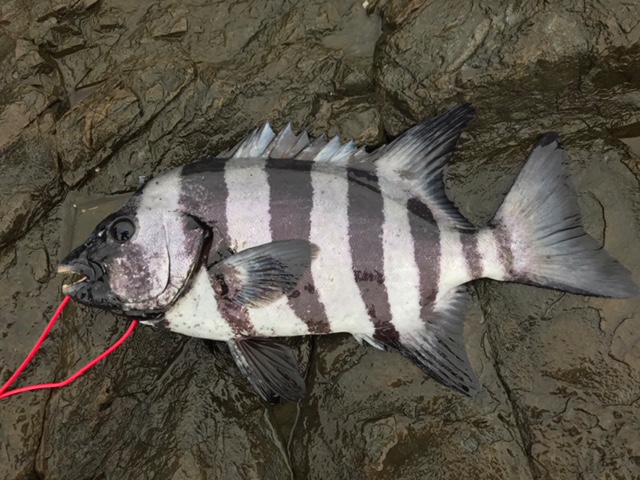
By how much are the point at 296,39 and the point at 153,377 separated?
66.8 inches

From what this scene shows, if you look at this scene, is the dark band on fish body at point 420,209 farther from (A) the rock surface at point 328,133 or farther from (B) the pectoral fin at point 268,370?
(B) the pectoral fin at point 268,370

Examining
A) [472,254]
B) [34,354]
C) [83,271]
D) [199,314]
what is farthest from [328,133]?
[34,354]

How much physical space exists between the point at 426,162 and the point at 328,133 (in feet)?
1.59

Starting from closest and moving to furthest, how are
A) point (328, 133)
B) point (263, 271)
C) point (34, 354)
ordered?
1. point (263, 271)
2. point (34, 354)
3. point (328, 133)

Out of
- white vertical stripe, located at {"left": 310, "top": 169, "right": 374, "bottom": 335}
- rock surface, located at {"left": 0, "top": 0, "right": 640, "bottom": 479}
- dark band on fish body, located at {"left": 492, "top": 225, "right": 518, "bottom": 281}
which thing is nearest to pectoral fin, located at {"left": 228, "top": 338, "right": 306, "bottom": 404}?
rock surface, located at {"left": 0, "top": 0, "right": 640, "bottom": 479}

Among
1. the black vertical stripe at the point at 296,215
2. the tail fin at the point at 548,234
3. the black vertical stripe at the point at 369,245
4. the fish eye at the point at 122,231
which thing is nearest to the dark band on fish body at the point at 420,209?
the black vertical stripe at the point at 369,245

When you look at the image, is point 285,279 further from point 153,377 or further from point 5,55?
point 5,55

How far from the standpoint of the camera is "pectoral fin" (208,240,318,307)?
6.35 feet

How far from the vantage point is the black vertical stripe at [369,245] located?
2.00 meters

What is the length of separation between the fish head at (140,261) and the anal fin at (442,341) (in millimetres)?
933

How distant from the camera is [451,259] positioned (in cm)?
202

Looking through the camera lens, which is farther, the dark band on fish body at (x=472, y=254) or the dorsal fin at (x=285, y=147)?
the dorsal fin at (x=285, y=147)

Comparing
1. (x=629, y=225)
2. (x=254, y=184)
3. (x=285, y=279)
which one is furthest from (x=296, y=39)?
(x=629, y=225)

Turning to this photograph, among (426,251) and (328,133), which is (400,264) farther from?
(328,133)
